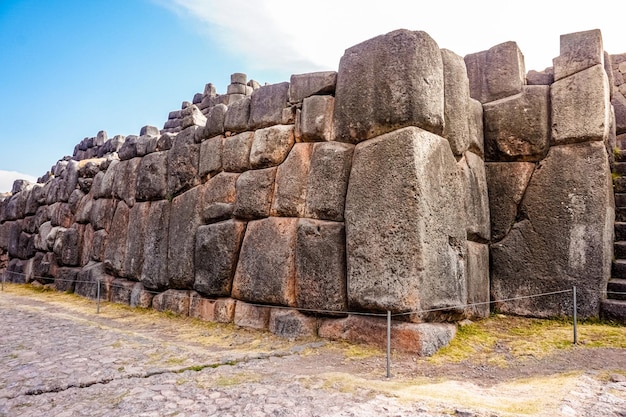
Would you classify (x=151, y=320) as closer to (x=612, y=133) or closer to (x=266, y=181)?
(x=266, y=181)

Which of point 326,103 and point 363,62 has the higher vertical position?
point 363,62

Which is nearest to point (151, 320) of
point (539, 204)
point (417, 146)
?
point (417, 146)

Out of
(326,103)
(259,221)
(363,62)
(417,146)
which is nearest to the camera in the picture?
(417,146)

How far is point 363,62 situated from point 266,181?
204 centimetres

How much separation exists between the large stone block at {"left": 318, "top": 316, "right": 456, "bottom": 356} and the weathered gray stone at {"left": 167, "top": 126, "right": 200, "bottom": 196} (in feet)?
12.1

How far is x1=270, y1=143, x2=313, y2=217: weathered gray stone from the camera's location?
5.81 meters

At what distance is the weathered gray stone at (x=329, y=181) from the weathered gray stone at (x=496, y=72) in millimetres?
2514

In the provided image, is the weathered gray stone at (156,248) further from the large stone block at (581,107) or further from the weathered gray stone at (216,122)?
the large stone block at (581,107)

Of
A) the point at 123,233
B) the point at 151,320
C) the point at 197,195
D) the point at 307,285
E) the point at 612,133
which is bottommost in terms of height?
the point at 151,320

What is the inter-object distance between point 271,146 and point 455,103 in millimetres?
2492

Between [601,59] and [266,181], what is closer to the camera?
[601,59]

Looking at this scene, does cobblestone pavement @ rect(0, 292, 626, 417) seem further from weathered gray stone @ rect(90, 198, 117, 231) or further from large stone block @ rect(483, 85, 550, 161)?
weathered gray stone @ rect(90, 198, 117, 231)

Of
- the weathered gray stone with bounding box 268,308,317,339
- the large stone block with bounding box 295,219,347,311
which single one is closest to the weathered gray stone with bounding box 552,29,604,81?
the large stone block with bounding box 295,219,347,311

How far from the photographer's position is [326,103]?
5797mm
